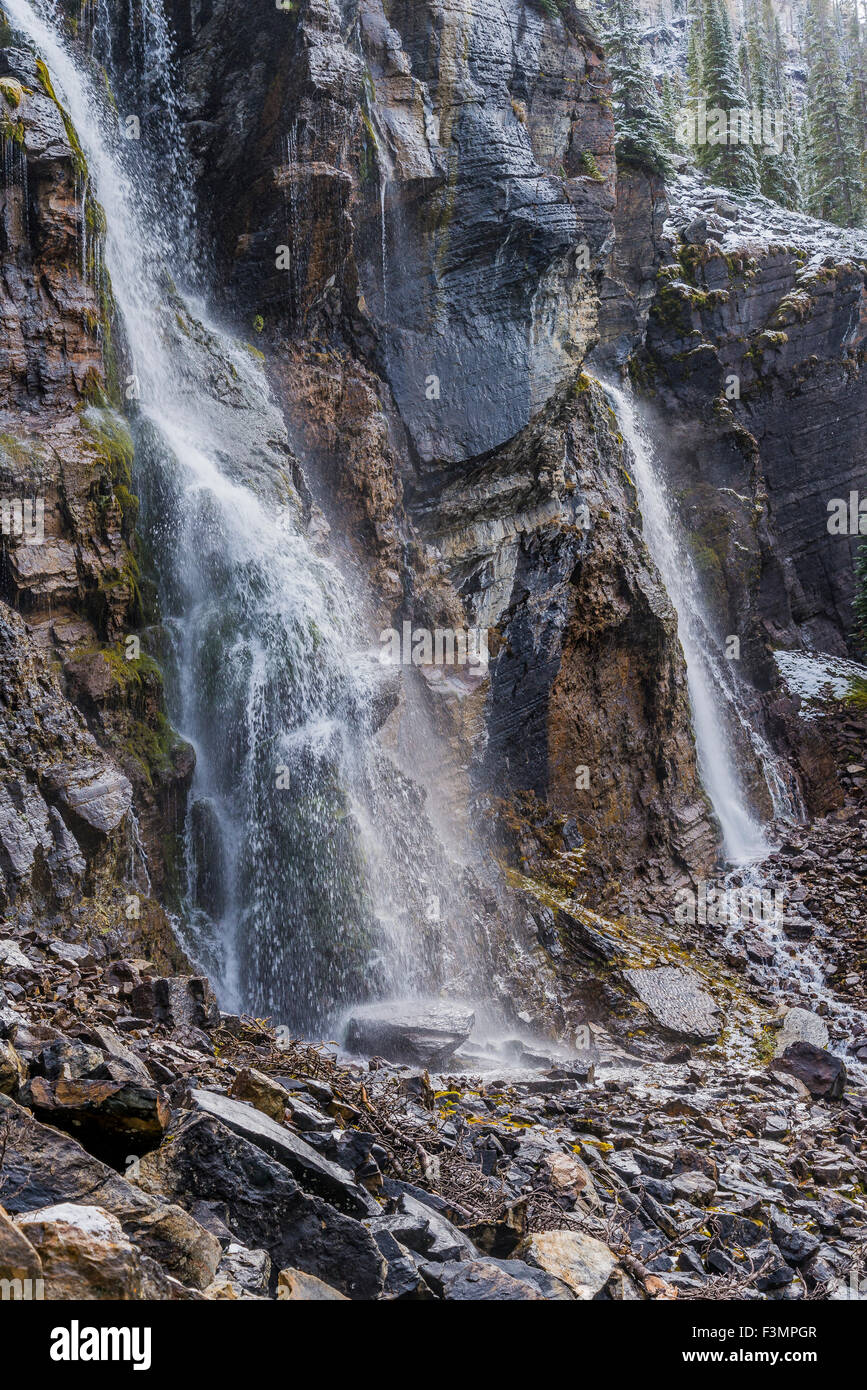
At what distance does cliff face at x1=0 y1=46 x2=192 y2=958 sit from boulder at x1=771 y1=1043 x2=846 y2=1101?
816 cm

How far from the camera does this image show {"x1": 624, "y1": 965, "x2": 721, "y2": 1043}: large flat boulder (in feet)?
49.4

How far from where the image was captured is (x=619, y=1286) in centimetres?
529

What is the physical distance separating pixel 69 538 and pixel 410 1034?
6.70 meters

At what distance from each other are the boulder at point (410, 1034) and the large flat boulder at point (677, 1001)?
16.0 ft

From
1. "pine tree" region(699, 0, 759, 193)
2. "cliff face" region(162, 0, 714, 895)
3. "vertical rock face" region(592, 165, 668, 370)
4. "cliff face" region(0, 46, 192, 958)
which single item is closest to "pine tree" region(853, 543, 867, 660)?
"vertical rock face" region(592, 165, 668, 370)

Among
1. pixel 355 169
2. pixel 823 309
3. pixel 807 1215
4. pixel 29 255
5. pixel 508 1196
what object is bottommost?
pixel 807 1215

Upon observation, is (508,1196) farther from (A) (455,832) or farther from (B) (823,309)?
(B) (823,309)

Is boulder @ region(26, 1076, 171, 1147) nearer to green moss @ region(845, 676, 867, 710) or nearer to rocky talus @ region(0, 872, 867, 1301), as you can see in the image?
rocky talus @ region(0, 872, 867, 1301)

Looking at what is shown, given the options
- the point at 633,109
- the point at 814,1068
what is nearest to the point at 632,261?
the point at 633,109

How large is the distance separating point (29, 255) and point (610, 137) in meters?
14.8

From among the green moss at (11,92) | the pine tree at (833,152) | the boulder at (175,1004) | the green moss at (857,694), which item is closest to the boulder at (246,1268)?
the boulder at (175,1004)

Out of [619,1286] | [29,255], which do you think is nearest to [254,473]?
[29,255]

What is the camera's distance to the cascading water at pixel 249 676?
1223 cm

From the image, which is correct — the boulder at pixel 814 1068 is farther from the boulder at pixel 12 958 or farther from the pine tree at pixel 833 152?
the pine tree at pixel 833 152
